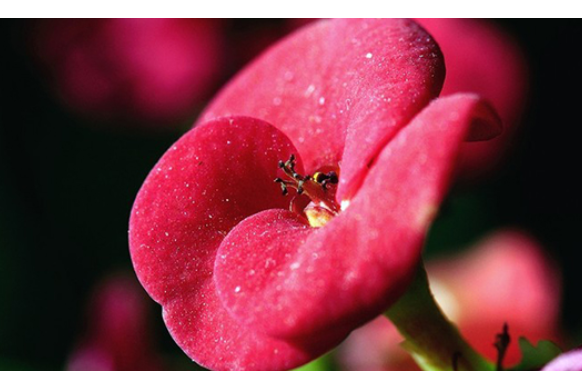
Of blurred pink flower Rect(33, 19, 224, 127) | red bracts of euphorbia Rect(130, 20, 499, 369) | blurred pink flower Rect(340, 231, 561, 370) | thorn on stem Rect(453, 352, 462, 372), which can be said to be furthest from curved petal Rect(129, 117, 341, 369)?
blurred pink flower Rect(33, 19, 224, 127)

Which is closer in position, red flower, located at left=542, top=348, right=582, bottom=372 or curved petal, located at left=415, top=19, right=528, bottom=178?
red flower, located at left=542, top=348, right=582, bottom=372

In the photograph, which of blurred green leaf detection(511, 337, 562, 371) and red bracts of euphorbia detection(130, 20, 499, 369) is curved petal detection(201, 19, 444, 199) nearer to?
red bracts of euphorbia detection(130, 20, 499, 369)

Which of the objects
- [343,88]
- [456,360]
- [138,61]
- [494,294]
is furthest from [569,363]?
[138,61]

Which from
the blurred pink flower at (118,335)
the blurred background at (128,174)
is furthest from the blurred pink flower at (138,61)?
the blurred pink flower at (118,335)

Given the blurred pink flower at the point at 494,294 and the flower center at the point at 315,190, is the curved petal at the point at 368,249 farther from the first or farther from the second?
the blurred pink flower at the point at 494,294
